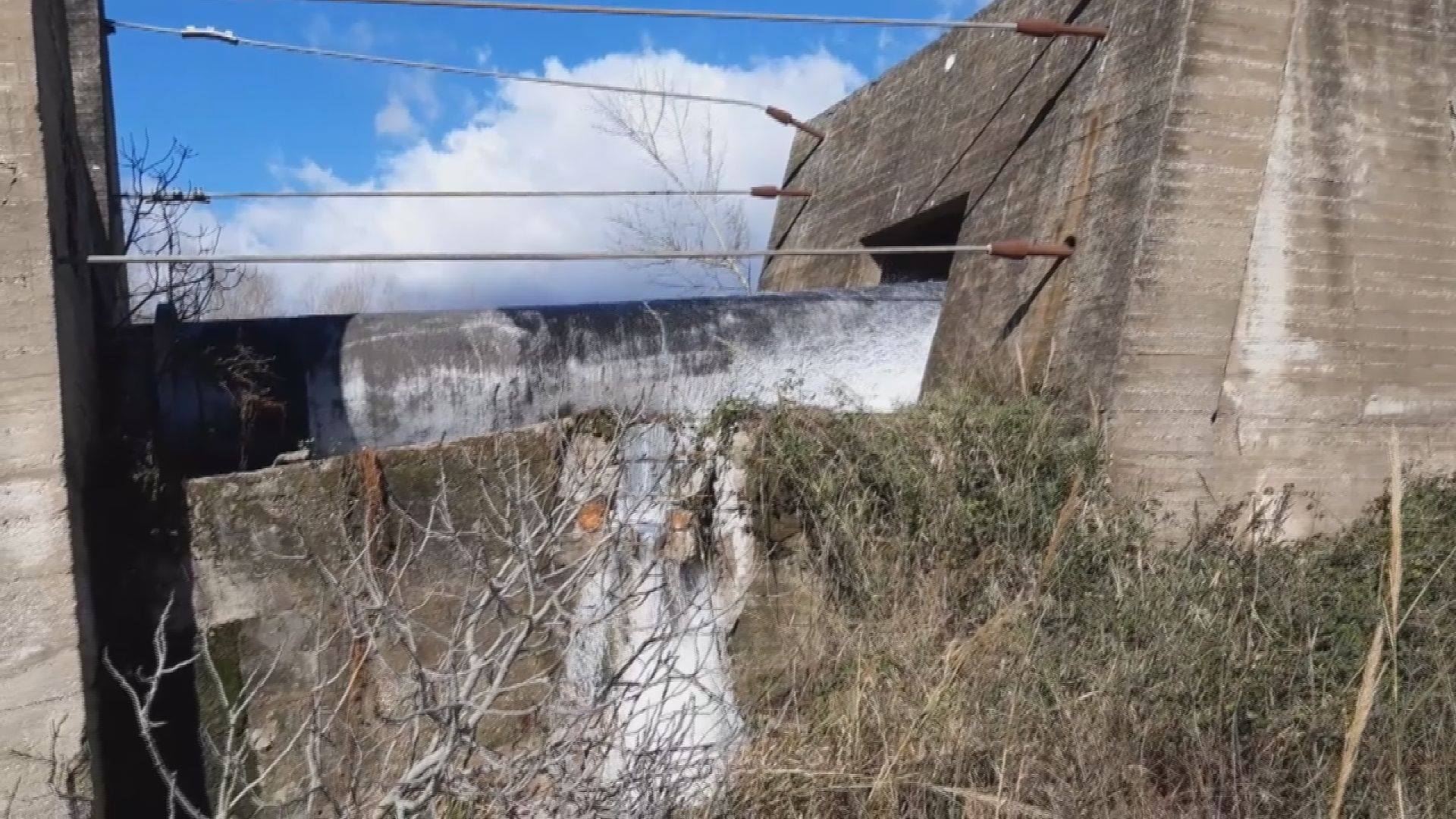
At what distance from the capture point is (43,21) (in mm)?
4242

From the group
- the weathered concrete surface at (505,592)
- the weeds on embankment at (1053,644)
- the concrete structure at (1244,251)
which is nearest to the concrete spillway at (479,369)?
the weathered concrete surface at (505,592)

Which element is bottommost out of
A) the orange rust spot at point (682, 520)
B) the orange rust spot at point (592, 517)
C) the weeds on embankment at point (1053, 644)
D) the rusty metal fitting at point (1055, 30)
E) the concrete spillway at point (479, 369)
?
the weeds on embankment at point (1053, 644)

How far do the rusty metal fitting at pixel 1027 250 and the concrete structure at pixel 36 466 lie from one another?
3.97m

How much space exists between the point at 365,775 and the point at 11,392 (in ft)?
5.45

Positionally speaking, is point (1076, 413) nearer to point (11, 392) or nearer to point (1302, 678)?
point (1302, 678)

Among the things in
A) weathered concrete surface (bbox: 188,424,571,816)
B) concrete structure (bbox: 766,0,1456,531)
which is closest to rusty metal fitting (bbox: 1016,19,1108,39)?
→ concrete structure (bbox: 766,0,1456,531)

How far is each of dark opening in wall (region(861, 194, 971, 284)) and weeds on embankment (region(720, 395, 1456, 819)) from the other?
8.81 ft

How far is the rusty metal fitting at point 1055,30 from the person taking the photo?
6250 mm

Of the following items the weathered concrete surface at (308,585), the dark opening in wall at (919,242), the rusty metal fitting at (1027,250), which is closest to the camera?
the weathered concrete surface at (308,585)

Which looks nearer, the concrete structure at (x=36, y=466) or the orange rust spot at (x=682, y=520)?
the concrete structure at (x=36, y=466)

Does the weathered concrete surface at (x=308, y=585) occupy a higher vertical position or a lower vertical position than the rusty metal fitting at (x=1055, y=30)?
lower

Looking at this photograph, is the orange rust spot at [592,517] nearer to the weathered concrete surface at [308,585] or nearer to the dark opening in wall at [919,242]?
the weathered concrete surface at [308,585]

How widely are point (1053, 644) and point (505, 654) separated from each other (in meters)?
2.22

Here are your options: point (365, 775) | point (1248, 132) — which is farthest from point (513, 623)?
point (1248, 132)
